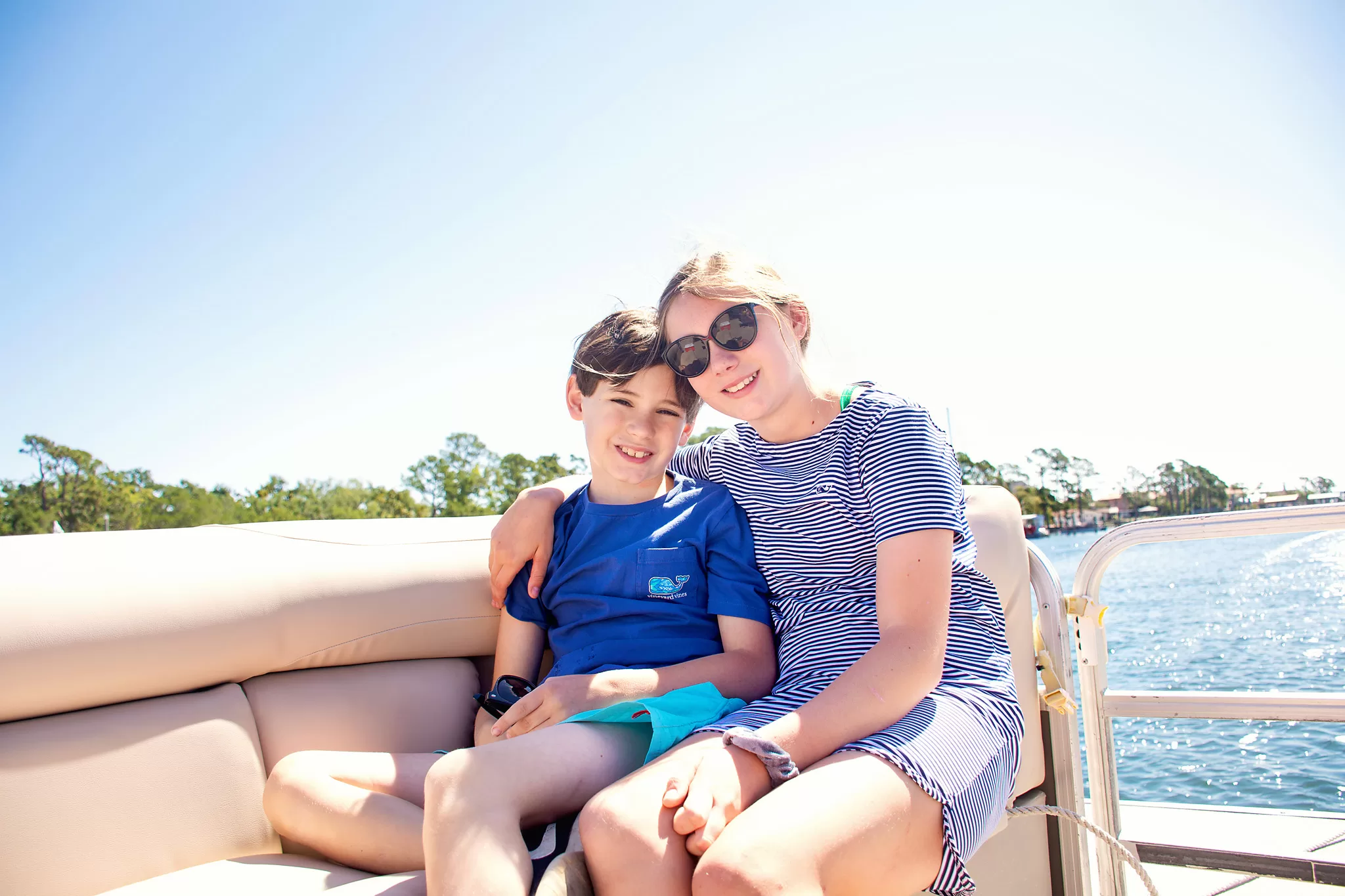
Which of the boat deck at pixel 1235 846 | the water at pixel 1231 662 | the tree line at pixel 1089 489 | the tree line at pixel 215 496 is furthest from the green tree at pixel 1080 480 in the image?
the boat deck at pixel 1235 846

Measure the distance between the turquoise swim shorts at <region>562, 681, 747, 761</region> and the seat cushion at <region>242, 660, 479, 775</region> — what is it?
69 centimetres

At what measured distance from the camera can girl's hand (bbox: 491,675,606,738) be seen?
156 centimetres

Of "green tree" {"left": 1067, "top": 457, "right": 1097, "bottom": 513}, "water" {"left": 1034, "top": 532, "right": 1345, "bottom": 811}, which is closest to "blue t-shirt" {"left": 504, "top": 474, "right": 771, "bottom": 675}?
"water" {"left": 1034, "top": 532, "right": 1345, "bottom": 811}

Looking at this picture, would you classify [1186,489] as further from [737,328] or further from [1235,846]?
[737,328]

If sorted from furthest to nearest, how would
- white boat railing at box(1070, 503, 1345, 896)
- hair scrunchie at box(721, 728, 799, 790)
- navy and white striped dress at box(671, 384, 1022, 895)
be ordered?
white boat railing at box(1070, 503, 1345, 896) → navy and white striped dress at box(671, 384, 1022, 895) → hair scrunchie at box(721, 728, 799, 790)

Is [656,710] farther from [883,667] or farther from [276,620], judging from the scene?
[276,620]

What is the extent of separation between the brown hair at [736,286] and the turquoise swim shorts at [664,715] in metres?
0.86

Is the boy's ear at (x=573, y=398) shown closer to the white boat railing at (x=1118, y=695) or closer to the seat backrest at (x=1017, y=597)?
the seat backrest at (x=1017, y=597)

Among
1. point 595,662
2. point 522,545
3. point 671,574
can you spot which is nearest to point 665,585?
point 671,574

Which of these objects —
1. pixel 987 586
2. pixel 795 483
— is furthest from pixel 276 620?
pixel 987 586

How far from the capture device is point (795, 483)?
1.85m

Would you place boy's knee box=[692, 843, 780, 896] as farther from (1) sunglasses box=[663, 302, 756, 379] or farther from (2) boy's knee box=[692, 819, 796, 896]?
(1) sunglasses box=[663, 302, 756, 379]

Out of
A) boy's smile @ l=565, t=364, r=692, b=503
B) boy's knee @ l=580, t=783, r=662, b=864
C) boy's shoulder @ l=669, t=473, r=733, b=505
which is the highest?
boy's smile @ l=565, t=364, r=692, b=503

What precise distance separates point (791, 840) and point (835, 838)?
0.28 feet
